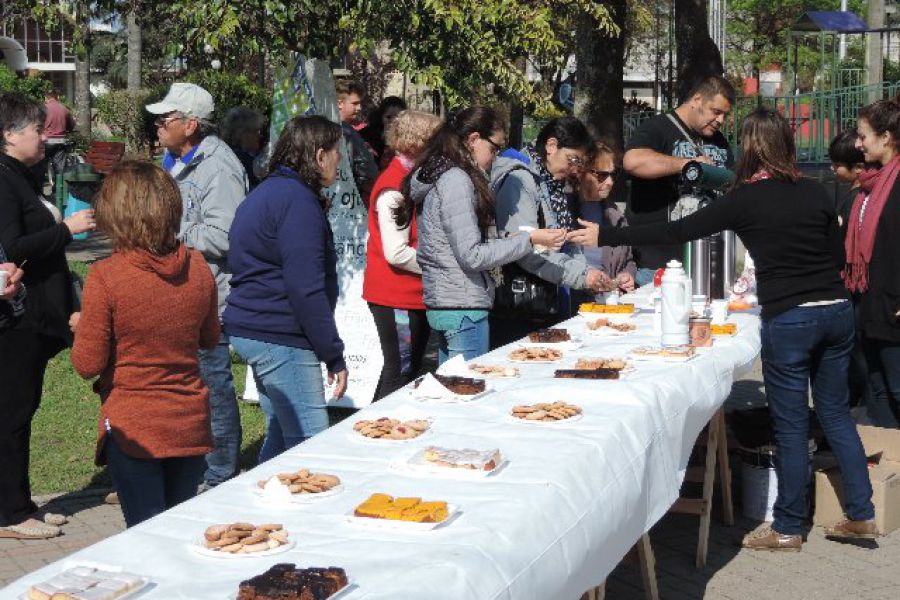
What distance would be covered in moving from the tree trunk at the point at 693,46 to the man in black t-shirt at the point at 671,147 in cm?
800

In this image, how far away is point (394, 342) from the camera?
7.43 metres

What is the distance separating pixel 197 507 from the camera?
3121 mm

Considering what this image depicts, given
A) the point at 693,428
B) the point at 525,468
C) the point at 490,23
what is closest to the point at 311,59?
the point at 490,23

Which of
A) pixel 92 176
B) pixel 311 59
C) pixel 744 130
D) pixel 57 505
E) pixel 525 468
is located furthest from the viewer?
pixel 92 176

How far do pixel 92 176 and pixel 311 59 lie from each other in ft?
30.8

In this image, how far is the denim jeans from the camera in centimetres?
646

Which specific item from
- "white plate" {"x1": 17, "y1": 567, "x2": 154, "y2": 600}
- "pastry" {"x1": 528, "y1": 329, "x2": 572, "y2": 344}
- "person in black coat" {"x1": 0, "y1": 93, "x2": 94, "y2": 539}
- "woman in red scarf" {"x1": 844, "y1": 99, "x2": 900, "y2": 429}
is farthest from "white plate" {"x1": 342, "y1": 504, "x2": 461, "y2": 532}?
"woman in red scarf" {"x1": 844, "y1": 99, "x2": 900, "y2": 429}

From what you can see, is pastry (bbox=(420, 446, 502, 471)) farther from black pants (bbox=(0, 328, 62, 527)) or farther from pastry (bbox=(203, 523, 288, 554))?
black pants (bbox=(0, 328, 62, 527))

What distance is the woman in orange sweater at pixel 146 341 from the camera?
398cm

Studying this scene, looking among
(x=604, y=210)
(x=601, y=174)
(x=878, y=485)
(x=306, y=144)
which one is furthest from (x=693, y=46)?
(x=306, y=144)

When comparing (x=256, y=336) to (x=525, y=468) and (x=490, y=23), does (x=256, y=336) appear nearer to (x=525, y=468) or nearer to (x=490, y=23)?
(x=525, y=468)

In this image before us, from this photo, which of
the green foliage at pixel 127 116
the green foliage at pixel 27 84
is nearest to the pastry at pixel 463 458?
the green foliage at pixel 127 116

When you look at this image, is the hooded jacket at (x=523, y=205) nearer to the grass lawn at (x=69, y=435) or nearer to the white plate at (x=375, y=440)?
the grass lawn at (x=69, y=435)

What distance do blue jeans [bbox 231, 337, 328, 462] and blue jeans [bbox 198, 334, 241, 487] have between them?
843 mm
